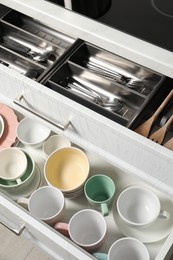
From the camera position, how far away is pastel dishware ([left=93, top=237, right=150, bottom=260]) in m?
0.97

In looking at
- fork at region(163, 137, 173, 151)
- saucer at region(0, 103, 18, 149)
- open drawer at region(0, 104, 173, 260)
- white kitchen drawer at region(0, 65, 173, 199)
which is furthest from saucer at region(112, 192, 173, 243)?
saucer at region(0, 103, 18, 149)

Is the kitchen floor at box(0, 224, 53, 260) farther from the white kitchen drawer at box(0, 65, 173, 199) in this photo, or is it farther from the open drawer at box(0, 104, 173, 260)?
the white kitchen drawer at box(0, 65, 173, 199)

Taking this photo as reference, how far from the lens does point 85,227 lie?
1.05 metres

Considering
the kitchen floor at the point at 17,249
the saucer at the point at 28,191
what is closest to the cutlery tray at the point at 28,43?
the saucer at the point at 28,191

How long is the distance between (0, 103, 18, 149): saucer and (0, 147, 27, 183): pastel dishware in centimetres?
3

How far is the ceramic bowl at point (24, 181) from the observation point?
109 cm

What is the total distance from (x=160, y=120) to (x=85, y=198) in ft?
1.05

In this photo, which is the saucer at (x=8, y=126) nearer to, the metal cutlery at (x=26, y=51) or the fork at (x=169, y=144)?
the metal cutlery at (x=26, y=51)

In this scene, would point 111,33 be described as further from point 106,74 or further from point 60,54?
point 60,54

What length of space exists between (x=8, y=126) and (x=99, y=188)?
1.09 feet

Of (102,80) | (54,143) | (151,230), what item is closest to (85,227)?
(151,230)

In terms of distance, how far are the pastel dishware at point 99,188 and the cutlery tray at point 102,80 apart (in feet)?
0.63

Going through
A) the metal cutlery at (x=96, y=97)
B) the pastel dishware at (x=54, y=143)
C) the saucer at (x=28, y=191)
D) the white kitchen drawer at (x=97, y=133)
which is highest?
the metal cutlery at (x=96, y=97)

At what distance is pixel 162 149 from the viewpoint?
79cm
